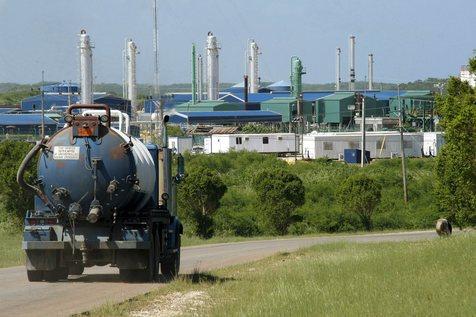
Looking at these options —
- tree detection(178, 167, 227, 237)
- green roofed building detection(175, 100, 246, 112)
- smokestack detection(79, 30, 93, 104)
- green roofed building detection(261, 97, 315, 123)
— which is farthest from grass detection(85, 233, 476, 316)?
green roofed building detection(175, 100, 246, 112)

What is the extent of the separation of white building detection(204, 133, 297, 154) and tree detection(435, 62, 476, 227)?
2032 inches

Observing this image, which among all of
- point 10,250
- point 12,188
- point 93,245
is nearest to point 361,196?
point 12,188

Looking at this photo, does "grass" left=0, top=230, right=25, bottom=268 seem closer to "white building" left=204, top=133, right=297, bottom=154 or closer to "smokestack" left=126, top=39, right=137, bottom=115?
"white building" left=204, top=133, right=297, bottom=154

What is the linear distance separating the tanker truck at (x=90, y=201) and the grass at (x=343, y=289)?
3.85 feet

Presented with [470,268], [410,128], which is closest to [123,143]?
[470,268]

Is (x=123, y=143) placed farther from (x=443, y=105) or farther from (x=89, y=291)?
(x=443, y=105)

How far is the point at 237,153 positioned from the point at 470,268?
3053 inches

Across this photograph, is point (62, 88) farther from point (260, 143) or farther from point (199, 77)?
point (260, 143)

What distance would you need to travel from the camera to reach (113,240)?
20.1 meters

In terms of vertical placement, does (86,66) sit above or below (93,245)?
above

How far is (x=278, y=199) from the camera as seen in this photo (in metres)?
57.1

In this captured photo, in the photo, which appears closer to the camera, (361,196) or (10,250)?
(10,250)

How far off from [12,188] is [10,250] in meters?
15.4

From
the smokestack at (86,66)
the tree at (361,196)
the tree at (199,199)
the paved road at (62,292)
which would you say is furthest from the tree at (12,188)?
the smokestack at (86,66)
